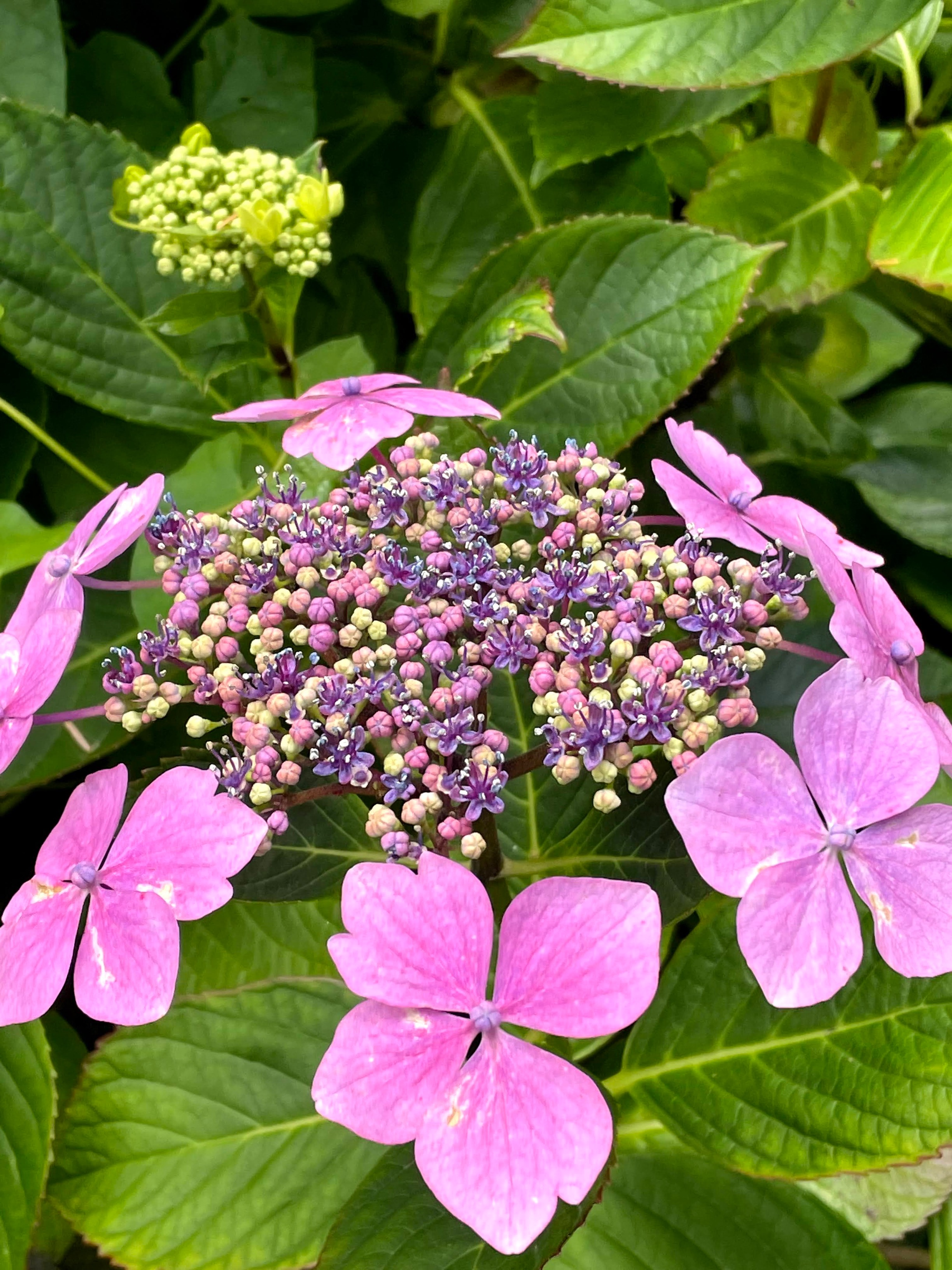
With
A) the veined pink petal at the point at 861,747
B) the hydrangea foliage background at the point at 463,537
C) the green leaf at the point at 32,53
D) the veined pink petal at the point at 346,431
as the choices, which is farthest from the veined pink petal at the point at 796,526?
the green leaf at the point at 32,53

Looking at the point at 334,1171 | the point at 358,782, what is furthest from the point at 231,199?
the point at 334,1171

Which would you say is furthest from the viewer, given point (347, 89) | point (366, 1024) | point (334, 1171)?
point (347, 89)

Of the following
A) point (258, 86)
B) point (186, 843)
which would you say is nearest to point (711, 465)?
point (186, 843)

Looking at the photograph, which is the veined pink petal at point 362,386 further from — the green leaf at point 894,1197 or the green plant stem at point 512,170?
the green leaf at point 894,1197

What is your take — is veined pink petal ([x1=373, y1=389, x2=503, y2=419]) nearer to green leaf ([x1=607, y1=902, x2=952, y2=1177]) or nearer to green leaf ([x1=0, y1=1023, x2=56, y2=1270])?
green leaf ([x1=607, y1=902, x2=952, y2=1177])

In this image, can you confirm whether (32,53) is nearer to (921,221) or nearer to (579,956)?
(921,221)

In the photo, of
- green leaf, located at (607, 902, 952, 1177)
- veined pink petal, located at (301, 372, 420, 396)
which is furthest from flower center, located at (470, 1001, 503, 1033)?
veined pink petal, located at (301, 372, 420, 396)

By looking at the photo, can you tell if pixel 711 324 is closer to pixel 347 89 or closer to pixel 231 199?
pixel 231 199
